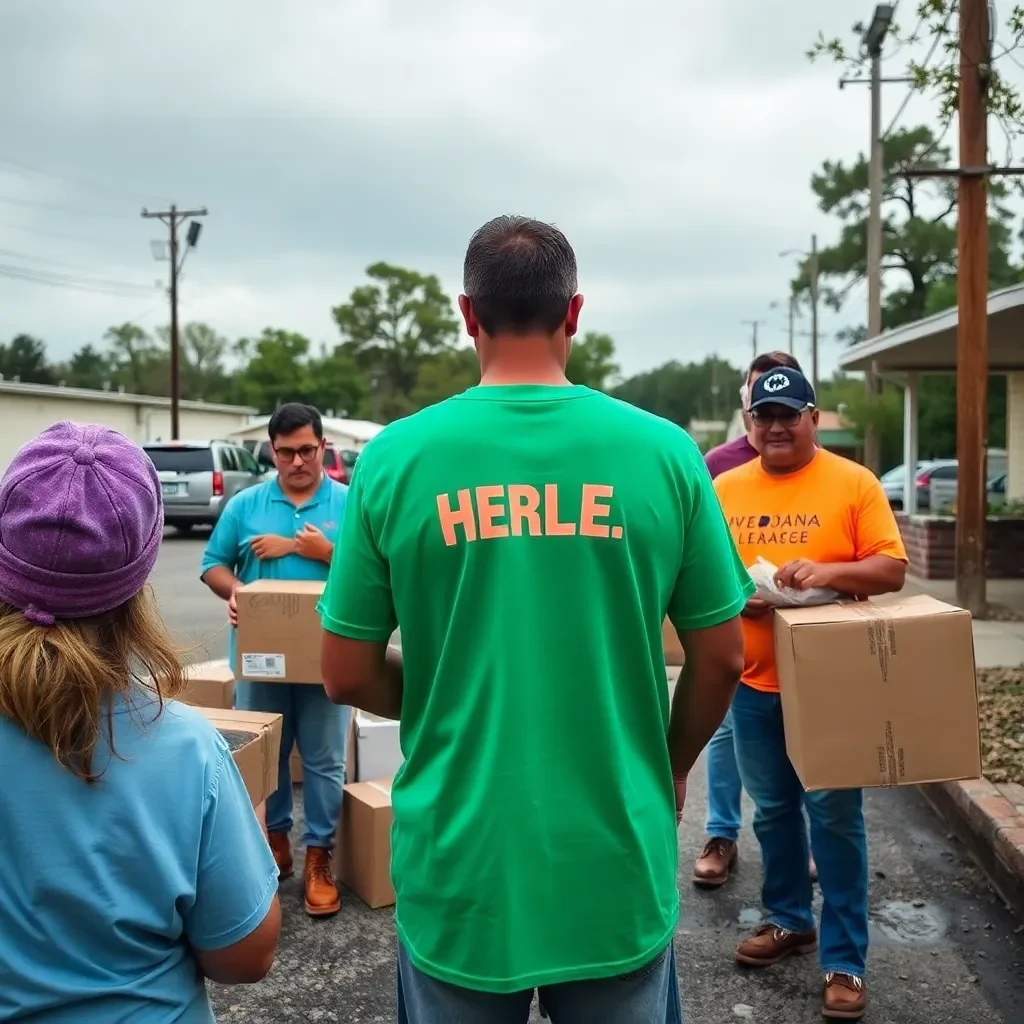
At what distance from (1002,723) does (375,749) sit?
136 inches

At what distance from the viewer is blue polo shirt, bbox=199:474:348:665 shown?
4105mm

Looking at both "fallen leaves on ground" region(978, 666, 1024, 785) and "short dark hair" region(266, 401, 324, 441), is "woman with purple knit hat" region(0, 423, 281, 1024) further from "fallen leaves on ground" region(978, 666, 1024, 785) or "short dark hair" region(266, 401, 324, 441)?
"fallen leaves on ground" region(978, 666, 1024, 785)

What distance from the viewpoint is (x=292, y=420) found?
4.11 metres

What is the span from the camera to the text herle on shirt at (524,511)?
1.60 meters

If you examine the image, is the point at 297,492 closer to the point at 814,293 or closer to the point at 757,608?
the point at 757,608

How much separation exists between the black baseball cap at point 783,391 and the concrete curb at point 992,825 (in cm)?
186

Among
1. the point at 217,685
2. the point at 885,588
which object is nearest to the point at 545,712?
the point at 885,588

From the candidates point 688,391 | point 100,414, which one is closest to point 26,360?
point 100,414

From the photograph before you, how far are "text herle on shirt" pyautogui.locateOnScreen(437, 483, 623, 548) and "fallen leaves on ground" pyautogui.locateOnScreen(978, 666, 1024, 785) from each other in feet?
12.3

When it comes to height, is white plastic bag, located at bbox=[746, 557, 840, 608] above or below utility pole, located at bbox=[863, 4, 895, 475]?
below

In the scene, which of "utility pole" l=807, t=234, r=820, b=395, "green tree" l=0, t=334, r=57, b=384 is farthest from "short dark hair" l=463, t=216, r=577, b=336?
"green tree" l=0, t=334, r=57, b=384

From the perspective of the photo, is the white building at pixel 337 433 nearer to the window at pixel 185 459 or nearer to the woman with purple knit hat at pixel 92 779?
the window at pixel 185 459

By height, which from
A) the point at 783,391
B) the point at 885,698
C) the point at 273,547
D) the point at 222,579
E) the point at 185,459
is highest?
the point at 185,459

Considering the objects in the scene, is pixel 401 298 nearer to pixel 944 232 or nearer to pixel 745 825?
pixel 944 232
